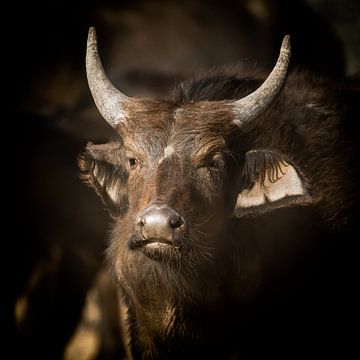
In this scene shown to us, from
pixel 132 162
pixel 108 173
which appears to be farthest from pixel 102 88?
pixel 108 173

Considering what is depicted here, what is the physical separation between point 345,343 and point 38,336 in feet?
12.2

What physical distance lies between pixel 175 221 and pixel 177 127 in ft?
2.61

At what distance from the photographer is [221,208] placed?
16.5ft

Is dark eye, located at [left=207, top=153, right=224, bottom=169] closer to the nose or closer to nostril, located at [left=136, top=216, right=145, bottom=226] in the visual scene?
the nose

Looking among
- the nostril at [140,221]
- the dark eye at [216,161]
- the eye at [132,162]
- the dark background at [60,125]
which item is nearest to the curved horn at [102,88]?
the eye at [132,162]

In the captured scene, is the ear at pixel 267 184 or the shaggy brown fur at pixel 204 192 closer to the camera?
the shaggy brown fur at pixel 204 192

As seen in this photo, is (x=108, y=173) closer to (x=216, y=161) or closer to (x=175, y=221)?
(x=216, y=161)

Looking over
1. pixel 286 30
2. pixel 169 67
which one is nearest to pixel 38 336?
pixel 169 67

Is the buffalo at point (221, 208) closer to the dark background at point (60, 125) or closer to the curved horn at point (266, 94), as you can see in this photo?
the curved horn at point (266, 94)

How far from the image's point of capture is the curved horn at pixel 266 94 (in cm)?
488

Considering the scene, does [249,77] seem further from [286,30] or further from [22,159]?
[286,30]

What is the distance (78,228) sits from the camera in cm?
820

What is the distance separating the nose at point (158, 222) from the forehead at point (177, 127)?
575 millimetres

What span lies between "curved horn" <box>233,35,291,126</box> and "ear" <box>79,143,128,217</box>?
90cm
